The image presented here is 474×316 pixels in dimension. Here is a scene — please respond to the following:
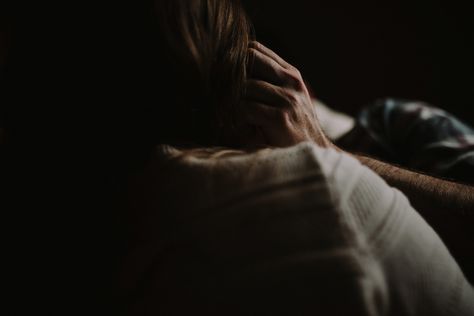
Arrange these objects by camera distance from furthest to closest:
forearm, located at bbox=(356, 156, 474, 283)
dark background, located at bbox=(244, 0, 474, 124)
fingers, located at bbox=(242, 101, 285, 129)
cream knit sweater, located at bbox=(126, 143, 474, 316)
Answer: dark background, located at bbox=(244, 0, 474, 124)
forearm, located at bbox=(356, 156, 474, 283)
fingers, located at bbox=(242, 101, 285, 129)
cream knit sweater, located at bbox=(126, 143, 474, 316)

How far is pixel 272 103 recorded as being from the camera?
584 millimetres

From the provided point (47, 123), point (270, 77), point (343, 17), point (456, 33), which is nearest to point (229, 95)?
point (270, 77)

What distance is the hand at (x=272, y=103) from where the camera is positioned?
0.56 m

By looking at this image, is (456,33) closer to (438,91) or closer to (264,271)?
(438,91)

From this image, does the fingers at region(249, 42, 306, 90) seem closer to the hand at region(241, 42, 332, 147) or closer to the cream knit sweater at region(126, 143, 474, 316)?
the hand at region(241, 42, 332, 147)

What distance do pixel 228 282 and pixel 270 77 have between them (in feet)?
1.03

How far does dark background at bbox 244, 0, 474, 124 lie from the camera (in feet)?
5.65

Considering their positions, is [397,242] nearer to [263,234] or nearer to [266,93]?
[263,234]

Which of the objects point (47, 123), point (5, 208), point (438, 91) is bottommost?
point (438, 91)

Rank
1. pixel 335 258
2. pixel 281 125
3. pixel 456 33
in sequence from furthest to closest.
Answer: pixel 456 33 → pixel 281 125 → pixel 335 258

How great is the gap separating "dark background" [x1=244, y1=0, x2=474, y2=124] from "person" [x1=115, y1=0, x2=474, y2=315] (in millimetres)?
1350

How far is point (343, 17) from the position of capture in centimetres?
180

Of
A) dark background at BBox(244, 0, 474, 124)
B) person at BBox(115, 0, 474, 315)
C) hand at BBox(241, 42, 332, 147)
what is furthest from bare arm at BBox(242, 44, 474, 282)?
dark background at BBox(244, 0, 474, 124)

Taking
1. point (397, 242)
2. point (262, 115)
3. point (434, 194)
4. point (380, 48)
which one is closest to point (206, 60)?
point (262, 115)
